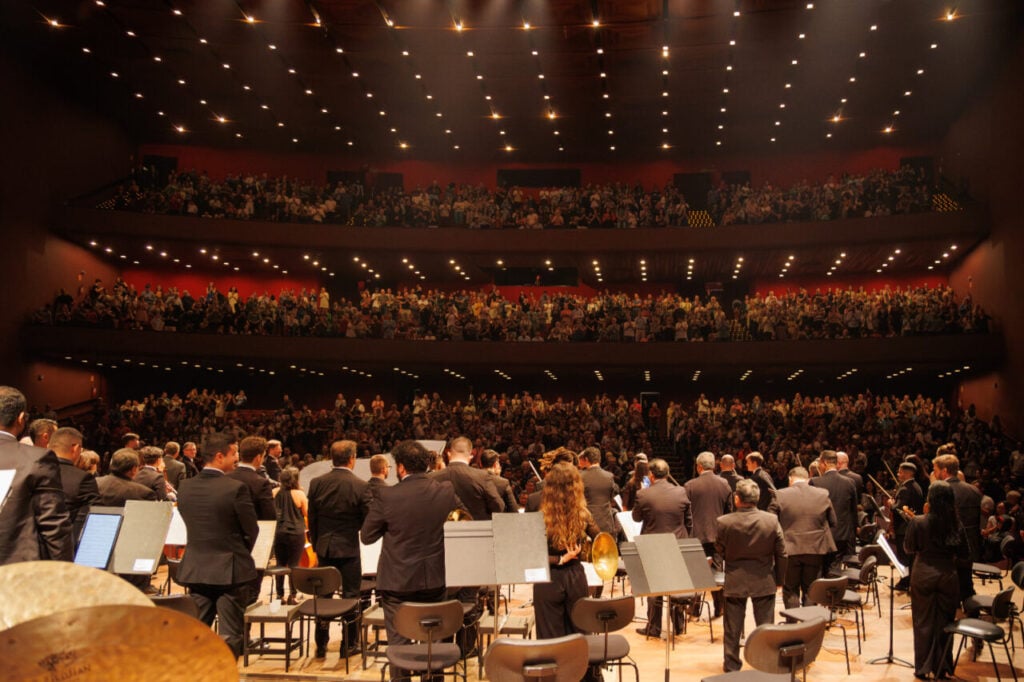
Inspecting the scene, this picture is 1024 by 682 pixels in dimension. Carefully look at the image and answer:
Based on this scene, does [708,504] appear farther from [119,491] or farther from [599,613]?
[119,491]

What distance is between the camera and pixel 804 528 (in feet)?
23.2

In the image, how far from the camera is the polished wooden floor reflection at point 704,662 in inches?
245

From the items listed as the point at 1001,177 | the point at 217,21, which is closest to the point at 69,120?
the point at 217,21

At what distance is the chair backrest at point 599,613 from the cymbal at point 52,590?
12.8 feet

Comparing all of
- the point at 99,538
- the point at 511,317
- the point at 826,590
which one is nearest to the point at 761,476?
the point at 826,590

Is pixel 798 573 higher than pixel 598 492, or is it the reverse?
pixel 598 492

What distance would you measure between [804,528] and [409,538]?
3898 millimetres

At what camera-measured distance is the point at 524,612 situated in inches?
326

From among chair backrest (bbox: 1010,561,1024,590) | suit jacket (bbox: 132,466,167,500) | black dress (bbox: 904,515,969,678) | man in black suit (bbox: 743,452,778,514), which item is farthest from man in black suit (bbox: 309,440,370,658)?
chair backrest (bbox: 1010,561,1024,590)

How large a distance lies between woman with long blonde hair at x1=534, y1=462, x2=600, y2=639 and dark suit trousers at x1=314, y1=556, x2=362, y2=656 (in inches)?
82.6

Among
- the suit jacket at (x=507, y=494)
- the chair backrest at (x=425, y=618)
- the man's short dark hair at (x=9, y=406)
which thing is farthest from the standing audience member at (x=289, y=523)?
the man's short dark hair at (x=9, y=406)

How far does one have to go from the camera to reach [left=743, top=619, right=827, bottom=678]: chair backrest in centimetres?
396

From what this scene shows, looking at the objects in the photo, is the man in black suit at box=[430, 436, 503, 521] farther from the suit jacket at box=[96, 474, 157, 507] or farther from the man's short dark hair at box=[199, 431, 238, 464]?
the suit jacket at box=[96, 474, 157, 507]

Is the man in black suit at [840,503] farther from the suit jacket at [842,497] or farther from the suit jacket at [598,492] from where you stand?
the suit jacket at [598,492]
